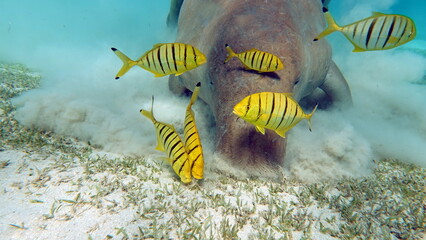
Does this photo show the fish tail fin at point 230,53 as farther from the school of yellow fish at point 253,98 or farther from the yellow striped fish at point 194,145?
the yellow striped fish at point 194,145

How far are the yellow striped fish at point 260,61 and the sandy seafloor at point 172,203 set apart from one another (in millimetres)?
1472

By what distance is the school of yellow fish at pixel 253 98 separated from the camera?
86.7 inches

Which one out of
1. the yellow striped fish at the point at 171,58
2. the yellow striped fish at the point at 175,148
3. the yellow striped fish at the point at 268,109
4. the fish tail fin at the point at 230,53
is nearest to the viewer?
the yellow striped fish at the point at 268,109

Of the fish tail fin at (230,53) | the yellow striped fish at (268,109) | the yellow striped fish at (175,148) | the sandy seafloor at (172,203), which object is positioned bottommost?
the sandy seafloor at (172,203)

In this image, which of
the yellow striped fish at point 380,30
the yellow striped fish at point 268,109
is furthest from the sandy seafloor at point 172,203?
the yellow striped fish at point 380,30

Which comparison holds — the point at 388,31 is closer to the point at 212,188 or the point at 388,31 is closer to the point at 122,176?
the point at 212,188

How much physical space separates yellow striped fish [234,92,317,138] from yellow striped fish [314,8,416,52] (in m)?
1.28

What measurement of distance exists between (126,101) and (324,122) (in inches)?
186

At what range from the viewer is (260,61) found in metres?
3.02

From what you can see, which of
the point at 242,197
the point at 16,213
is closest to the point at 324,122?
the point at 242,197

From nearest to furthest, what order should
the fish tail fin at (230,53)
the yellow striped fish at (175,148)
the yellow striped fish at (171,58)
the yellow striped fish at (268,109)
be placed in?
the yellow striped fish at (268,109) → the yellow striped fish at (175,148) → the yellow striped fish at (171,58) → the fish tail fin at (230,53)

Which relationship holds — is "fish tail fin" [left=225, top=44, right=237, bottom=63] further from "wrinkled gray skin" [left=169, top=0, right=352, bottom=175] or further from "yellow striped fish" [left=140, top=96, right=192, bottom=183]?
"yellow striped fish" [left=140, top=96, right=192, bottom=183]

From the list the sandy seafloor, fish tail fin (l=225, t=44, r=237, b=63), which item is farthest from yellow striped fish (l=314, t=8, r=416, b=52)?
the sandy seafloor

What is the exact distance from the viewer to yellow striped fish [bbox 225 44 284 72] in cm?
297
